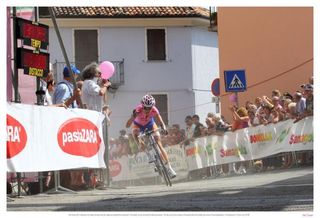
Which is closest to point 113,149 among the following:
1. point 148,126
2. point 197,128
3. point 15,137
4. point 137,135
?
point 137,135

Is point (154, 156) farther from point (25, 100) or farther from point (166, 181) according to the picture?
point (25, 100)

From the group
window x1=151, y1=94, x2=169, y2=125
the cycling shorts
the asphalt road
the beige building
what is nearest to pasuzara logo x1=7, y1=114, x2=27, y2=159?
the asphalt road

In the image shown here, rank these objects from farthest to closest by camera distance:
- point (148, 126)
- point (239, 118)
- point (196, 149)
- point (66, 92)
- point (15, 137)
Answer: point (196, 149)
point (239, 118)
point (148, 126)
point (66, 92)
point (15, 137)

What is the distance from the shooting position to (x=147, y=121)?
10688 millimetres

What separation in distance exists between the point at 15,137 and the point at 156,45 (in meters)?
1.81

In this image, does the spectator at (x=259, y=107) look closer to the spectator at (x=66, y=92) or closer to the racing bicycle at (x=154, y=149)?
the racing bicycle at (x=154, y=149)

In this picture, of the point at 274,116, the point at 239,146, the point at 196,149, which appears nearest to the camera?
the point at 274,116

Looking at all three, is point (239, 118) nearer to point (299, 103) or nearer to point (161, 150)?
point (299, 103)

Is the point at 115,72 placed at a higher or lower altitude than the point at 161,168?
higher

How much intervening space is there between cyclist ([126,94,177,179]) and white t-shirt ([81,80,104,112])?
41 cm

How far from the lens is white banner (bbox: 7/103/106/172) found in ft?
29.1

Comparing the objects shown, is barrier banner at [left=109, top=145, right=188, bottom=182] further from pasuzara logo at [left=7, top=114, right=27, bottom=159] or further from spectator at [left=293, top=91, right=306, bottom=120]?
pasuzara logo at [left=7, top=114, right=27, bottom=159]

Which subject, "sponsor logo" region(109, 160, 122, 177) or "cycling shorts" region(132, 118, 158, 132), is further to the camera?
"sponsor logo" region(109, 160, 122, 177)

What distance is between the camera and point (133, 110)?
9.91 m
